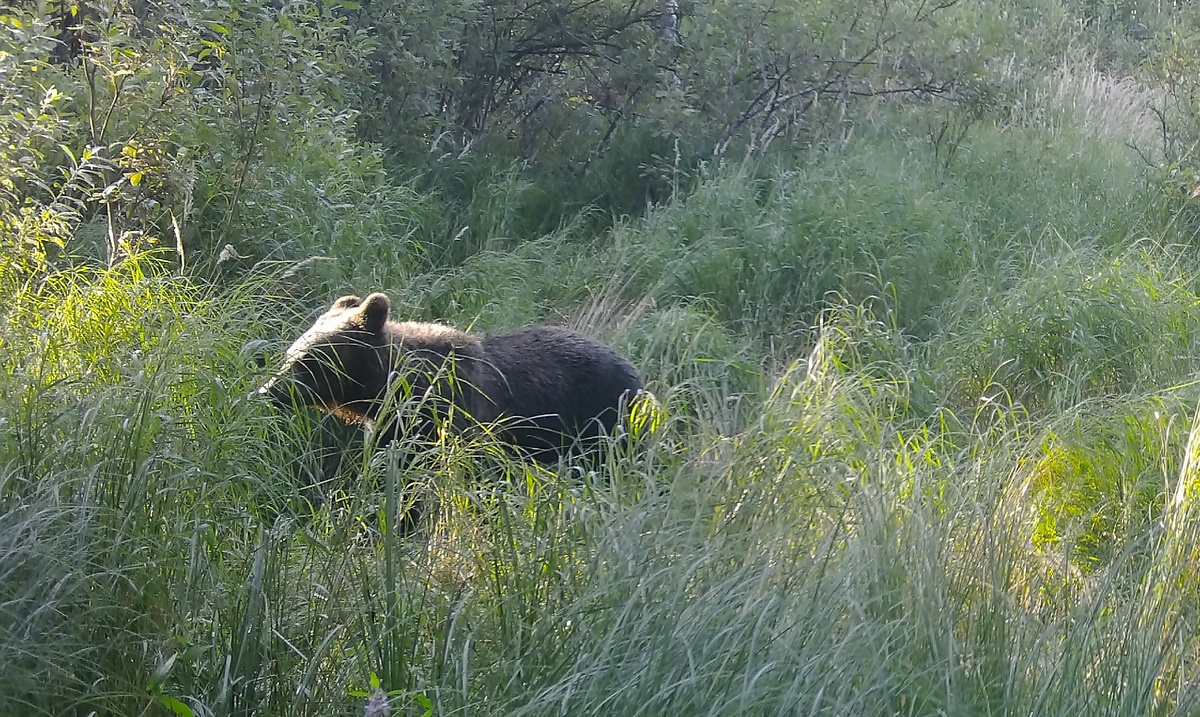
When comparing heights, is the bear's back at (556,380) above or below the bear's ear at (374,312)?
below

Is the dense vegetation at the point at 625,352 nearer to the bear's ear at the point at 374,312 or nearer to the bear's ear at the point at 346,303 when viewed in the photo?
the bear's ear at the point at 346,303

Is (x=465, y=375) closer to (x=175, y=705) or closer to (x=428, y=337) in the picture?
(x=428, y=337)

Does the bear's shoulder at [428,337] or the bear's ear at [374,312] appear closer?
the bear's ear at [374,312]

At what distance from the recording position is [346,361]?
15.6 feet

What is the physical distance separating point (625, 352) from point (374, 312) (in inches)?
69.4

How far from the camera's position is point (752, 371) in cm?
607

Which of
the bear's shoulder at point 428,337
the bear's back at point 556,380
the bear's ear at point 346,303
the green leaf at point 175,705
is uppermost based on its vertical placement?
the green leaf at point 175,705

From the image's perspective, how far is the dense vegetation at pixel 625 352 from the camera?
9.29 ft

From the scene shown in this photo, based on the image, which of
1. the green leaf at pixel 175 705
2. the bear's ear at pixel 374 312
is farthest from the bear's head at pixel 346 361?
the green leaf at pixel 175 705

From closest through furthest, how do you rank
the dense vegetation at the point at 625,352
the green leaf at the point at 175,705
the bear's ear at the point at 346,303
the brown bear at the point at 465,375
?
the green leaf at the point at 175,705, the dense vegetation at the point at 625,352, the brown bear at the point at 465,375, the bear's ear at the point at 346,303

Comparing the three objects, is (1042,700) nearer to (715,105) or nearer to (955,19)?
(715,105)

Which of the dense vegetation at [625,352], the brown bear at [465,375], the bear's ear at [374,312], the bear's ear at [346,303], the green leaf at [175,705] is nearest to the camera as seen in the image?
the green leaf at [175,705]

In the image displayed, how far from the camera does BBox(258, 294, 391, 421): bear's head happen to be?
4.56 m

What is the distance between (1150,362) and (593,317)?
2.73 m
